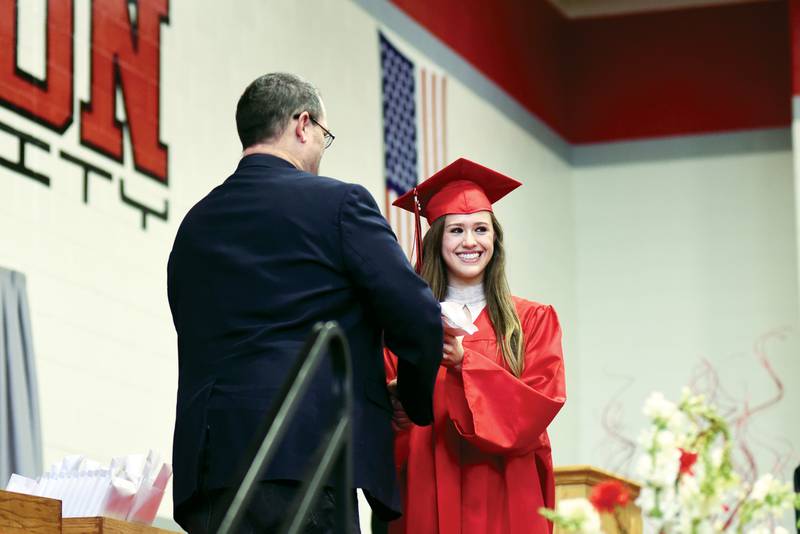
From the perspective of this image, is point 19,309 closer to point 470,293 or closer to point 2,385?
point 2,385

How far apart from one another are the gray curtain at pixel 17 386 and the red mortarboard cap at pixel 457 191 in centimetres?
147

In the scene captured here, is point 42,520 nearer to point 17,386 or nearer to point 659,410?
point 17,386

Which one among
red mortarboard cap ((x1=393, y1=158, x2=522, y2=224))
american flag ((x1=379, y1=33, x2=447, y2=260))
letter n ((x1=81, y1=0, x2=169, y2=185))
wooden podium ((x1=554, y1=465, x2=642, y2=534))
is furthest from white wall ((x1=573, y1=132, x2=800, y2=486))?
red mortarboard cap ((x1=393, y1=158, x2=522, y2=224))

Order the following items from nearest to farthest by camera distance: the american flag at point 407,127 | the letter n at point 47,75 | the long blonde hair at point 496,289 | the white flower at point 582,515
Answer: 1. the white flower at point 582,515
2. the long blonde hair at point 496,289
3. the letter n at point 47,75
4. the american flag at point 407,127

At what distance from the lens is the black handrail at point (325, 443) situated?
2.42 m

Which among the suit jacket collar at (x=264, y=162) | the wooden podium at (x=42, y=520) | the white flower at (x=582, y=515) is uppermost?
the suit jacket collar at (x=264, y=162)

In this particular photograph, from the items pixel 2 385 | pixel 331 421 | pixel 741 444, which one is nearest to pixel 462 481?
pixel 331 421

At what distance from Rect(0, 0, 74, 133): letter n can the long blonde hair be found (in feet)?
5.60

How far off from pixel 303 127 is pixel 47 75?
219cm

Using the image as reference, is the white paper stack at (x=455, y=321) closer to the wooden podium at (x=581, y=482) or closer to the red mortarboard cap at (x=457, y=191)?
the red mortarboard cap at (x=457, y=191)

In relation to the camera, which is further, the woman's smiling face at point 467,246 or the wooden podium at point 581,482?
the wooden podium at point 581,482

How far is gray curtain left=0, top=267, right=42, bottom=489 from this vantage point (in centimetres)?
475

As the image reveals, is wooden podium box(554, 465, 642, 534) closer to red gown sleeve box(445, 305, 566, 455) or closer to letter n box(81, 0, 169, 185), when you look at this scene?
red gown sleeve box(445, 305, 566, 455)

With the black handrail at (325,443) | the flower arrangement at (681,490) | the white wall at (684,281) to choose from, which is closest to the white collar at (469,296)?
the black handrail at (325,443)
